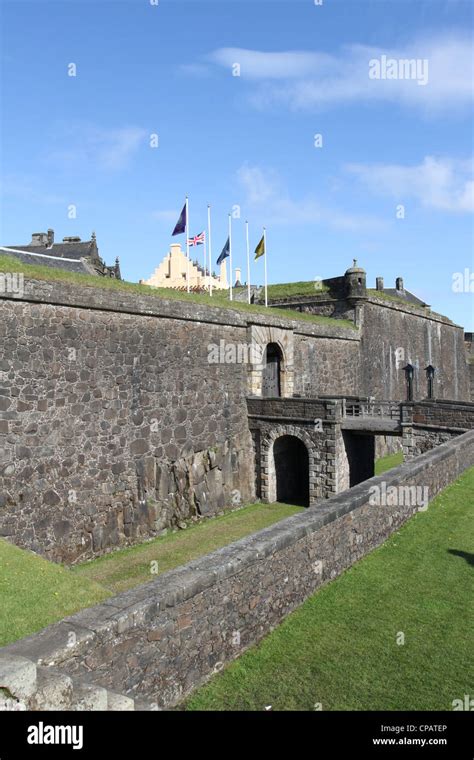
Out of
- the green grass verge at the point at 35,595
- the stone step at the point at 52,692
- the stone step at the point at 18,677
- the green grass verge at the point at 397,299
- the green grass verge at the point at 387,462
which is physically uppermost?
the green grass verge at the point at 397,299

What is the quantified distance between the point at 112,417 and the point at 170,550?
386 cm

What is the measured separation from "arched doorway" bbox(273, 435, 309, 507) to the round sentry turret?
10205 mm

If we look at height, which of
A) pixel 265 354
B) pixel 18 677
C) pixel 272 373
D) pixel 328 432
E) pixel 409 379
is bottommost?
pixel 18 677

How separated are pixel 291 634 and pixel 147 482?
1038 centimetres

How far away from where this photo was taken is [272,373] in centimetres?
2398

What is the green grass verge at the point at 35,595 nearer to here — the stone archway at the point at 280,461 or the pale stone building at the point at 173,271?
the stone archway at the point at 280,461

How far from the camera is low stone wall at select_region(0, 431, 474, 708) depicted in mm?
4730

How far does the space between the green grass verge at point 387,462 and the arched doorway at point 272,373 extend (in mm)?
5550

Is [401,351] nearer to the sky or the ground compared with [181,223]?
nearer to the ground

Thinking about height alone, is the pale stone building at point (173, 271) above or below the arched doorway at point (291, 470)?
above

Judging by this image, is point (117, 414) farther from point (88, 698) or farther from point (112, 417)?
point (88, 698)

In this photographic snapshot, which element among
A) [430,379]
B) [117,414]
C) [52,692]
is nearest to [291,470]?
[117,414]

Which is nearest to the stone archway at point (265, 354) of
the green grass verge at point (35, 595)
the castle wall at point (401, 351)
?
the castle wall at point (401, 351)

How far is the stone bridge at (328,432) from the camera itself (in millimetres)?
19578
